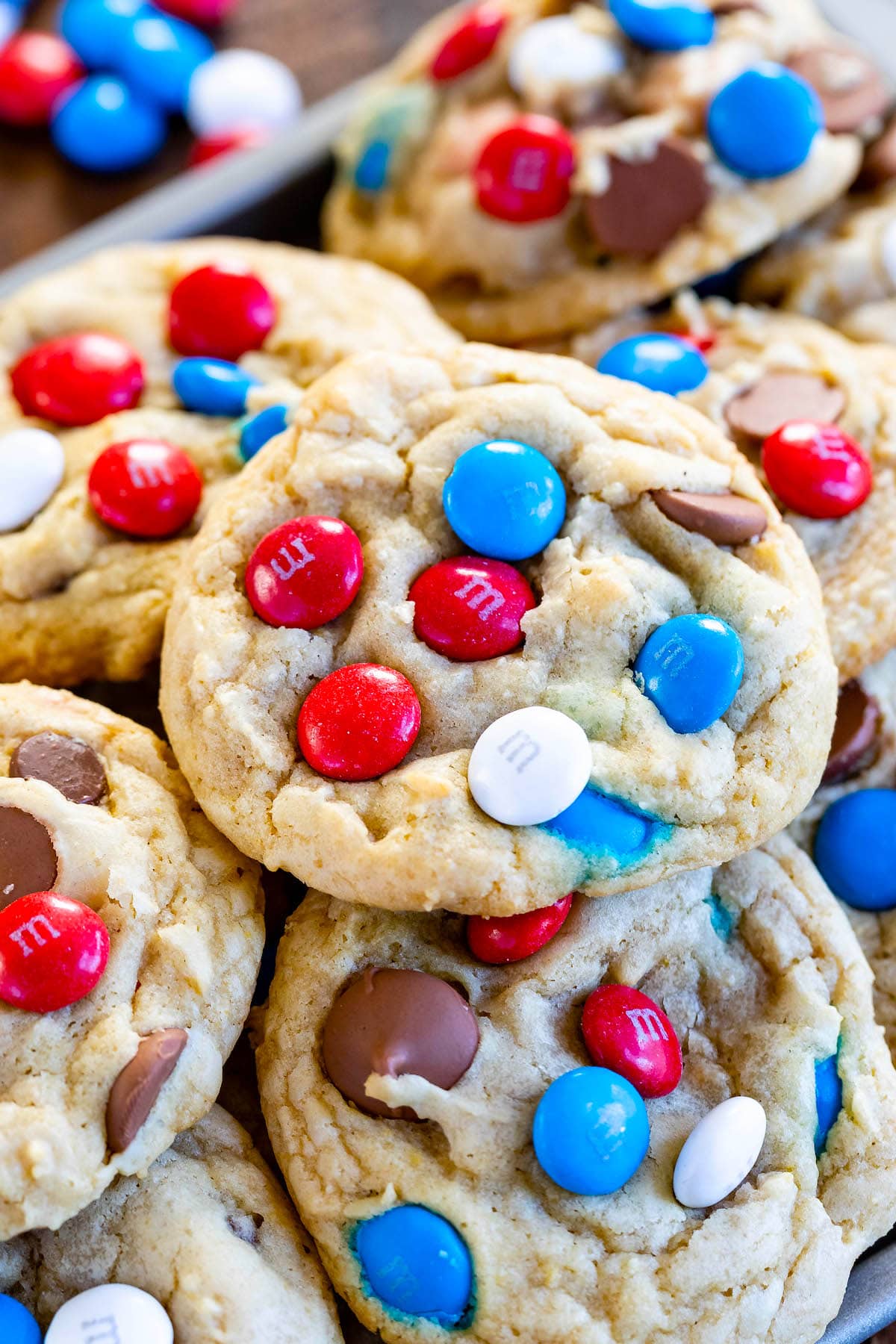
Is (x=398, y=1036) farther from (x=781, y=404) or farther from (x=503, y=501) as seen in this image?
(x=781, y=404)

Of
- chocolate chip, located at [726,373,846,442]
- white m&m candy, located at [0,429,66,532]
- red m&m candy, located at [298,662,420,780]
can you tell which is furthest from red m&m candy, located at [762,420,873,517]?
white m&m candy, located at [0,429,66,532]

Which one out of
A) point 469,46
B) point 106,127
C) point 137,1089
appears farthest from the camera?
point 106,127

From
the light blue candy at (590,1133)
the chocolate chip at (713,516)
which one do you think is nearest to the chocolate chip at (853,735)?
the chocolate chip at (713,516)

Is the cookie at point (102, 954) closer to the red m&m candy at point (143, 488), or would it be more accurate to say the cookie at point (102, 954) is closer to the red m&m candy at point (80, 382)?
the red m&m candy at point (143, 488)

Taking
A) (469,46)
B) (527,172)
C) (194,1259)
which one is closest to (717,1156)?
(194,1259)

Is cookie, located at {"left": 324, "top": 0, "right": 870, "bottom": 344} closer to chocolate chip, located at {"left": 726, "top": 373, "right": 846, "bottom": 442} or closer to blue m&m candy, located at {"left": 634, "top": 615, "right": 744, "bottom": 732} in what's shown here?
chocolate chip, located at {"left": 726, "top": 373, "right": 846, "bottom": 442}

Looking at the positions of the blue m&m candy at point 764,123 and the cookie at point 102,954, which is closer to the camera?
the cookie at point 102,954
